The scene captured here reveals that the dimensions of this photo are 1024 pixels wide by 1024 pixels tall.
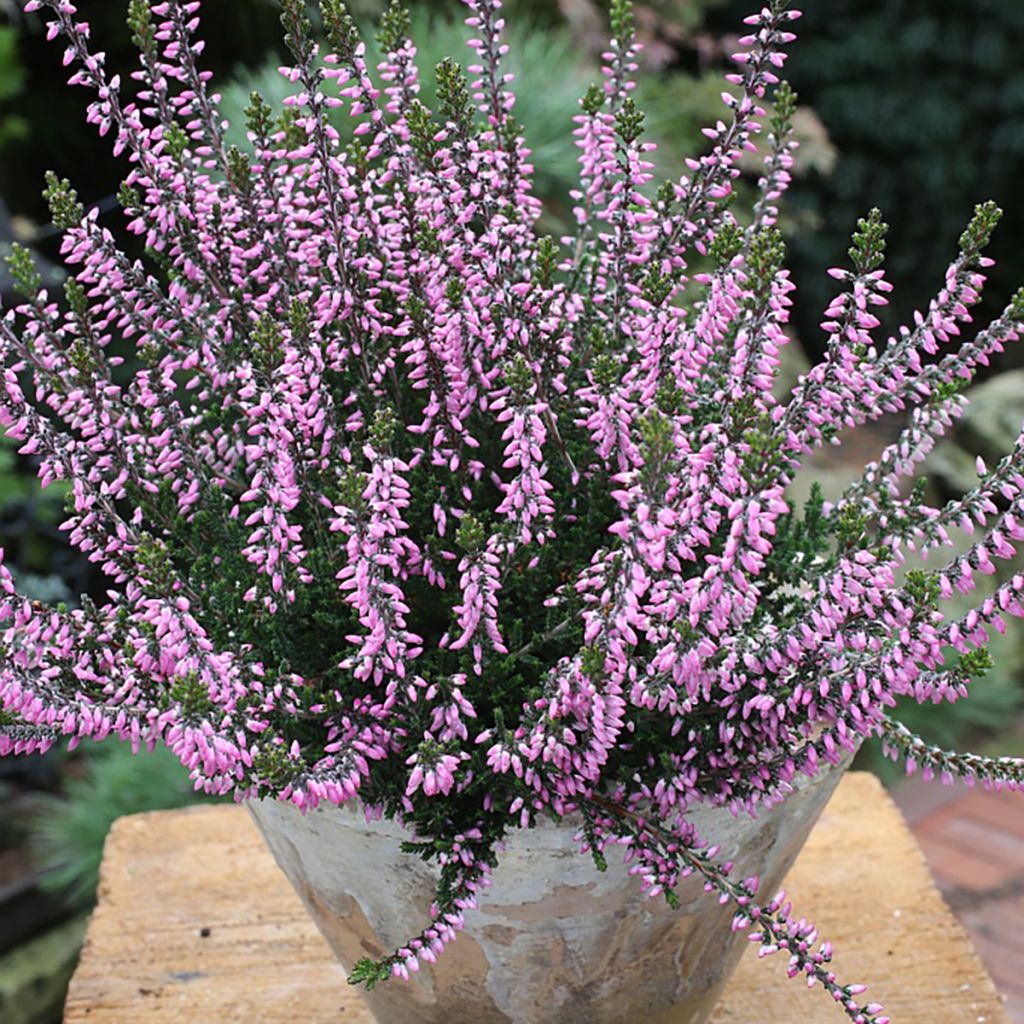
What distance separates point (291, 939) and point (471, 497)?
786 mm

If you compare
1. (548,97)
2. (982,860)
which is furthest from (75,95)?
(982,860)

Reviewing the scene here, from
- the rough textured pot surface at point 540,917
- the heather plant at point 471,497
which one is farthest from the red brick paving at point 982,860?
the heather plant at point 471,497

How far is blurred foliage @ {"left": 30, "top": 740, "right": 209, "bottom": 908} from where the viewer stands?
110 inches

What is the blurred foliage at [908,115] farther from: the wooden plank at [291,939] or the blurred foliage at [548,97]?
the wooden plank at [291,939]

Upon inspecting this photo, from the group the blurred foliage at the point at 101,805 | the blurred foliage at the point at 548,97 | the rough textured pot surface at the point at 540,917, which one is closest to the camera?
the rough textured pot surface at the point at 540,917

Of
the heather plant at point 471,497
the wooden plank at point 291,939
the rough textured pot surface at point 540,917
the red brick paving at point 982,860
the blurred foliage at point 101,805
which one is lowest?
the red brick paving at point 982,860

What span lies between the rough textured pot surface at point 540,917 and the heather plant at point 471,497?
3 cm

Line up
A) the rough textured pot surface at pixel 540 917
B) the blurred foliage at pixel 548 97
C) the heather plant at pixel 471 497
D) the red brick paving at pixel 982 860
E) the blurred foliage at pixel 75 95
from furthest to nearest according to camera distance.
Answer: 1. the blurred foliage at pixel 75 95
2. the blurred foliage at pixel 548 97
3. the red brick paving at pixel 982 860
4. the rough textured pot surface at pixel 540 917
5. the heather plant at pixel 471 497

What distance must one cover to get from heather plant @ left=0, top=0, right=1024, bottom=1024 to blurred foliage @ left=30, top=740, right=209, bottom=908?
183 centimetres

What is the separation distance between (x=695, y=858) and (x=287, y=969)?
2.30 ft

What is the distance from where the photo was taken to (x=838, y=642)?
899 millimetres

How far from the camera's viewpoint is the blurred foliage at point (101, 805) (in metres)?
2.79

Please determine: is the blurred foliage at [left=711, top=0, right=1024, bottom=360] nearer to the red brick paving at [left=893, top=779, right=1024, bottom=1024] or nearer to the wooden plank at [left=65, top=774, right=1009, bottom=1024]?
the red brick paving at [left=893, top=779, right=1024, bottom=1024]

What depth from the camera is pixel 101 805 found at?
2873 mm
